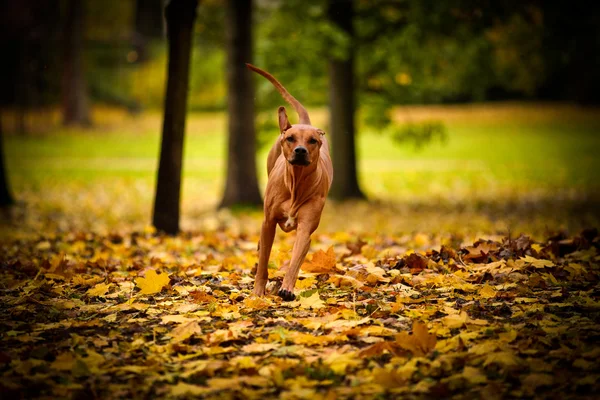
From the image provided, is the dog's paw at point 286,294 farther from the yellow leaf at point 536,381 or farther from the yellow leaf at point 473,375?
the yellow leaf at point 536,381

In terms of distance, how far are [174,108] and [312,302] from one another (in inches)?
197

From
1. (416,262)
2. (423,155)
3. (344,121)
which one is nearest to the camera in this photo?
(416,262)

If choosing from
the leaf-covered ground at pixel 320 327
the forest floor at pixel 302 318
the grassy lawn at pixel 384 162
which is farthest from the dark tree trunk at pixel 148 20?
the leaf-covered ground at pixel 320 327

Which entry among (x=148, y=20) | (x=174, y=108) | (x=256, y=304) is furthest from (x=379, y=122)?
(x=148, y=20)

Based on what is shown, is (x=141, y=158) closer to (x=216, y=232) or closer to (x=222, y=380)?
(x=216, y=232)

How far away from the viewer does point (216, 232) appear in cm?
999

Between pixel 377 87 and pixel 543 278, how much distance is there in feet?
41.4

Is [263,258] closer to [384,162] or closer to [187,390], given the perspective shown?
[187,390]

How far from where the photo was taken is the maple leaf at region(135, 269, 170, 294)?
5.22 m

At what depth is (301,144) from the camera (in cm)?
473

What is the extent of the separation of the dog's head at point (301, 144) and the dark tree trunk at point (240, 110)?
891 centimetres

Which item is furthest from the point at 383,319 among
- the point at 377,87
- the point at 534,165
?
the point at 534,165

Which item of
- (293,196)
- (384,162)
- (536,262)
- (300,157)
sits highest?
(300,157)

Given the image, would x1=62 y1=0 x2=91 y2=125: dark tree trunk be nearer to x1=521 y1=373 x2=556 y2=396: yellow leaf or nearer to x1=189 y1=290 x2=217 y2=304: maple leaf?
x1=189 y1=290 x2=217 y2=304: maple leaf
